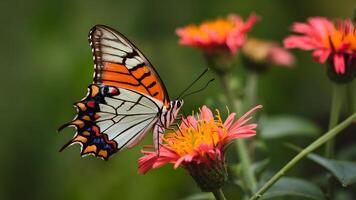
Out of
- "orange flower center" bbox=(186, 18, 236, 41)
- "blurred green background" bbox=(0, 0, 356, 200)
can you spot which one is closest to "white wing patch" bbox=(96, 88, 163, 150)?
"orange flower center" bbox=(186, 18, 236, 41)

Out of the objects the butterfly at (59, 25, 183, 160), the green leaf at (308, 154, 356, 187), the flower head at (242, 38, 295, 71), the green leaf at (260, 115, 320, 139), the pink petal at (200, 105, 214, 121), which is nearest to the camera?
the green leaf at (308, 154, 356, 187)

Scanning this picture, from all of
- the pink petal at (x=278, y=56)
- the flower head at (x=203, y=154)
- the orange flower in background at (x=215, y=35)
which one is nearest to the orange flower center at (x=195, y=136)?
the flower head at (x=203, y=154)

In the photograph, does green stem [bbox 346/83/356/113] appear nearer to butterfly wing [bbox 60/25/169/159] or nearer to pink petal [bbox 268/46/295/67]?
butterfly wing [bbox 60/25/169/159]

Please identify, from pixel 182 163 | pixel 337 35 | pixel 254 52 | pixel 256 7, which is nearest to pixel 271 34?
pixel 256 7

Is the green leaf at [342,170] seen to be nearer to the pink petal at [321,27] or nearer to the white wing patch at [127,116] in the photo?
the pink petal at [321,27]

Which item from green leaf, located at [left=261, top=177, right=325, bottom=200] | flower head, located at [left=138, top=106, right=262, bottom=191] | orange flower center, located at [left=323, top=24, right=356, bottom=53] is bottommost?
green leaf, located at [left=261, top=177, right=325, bottom=200]

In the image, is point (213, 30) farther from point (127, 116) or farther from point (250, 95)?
point (127, 116)

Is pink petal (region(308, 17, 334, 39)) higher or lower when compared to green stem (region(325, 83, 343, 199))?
higher
